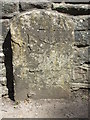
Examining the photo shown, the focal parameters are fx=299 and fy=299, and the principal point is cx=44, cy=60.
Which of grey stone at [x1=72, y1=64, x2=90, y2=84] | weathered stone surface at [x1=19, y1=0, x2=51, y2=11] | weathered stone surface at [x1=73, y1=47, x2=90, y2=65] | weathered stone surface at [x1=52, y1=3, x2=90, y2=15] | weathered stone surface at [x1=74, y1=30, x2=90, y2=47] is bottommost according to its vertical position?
grey stone at [x1=72, y1=64, x2=90, y2=84]

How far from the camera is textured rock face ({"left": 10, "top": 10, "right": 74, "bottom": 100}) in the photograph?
2.60m

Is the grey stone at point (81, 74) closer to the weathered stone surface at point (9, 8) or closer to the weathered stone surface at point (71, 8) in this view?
the weathered stone surface at point (71, 8)

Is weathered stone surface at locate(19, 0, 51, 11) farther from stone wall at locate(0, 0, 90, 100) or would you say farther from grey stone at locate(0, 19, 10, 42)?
grey stone at locate(0, 19, 10, 42)

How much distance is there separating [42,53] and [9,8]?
50 cm

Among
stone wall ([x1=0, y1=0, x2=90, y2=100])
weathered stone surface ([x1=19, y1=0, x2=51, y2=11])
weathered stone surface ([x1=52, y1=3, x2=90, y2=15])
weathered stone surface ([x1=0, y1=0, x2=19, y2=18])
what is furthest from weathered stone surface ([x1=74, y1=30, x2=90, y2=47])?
→ weathered stone surface ([x1=0, y1=0, x2=19, y2=18])

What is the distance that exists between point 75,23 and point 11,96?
3.01 feet

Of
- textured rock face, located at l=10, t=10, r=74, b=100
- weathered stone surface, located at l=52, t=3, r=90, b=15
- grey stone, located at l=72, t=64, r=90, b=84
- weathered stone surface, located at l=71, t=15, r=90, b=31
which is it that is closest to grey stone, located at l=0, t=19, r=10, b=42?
textured rock face, located at l=10, t=10, r=74, b=100

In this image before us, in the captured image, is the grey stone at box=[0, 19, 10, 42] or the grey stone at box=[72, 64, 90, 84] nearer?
the grey stone at box=[0, 19, 10, 42]

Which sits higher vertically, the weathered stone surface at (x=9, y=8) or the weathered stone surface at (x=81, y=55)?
the weathered stone surface at (x=9, y=8)

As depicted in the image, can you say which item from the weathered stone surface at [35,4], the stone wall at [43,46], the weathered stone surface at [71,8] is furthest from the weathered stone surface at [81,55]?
the weathered stone surface at [35,4]

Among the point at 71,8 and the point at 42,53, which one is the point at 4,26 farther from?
Answer: the point at 71,8

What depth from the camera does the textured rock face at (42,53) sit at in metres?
2.60

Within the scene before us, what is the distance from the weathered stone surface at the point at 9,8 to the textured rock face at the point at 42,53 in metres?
0.12

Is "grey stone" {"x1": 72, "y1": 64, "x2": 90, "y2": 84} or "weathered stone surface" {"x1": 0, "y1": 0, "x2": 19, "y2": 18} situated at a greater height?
"weathered stone surface" {"x1": 0, "y1": 0, "x2": 19, "y2": 18}
